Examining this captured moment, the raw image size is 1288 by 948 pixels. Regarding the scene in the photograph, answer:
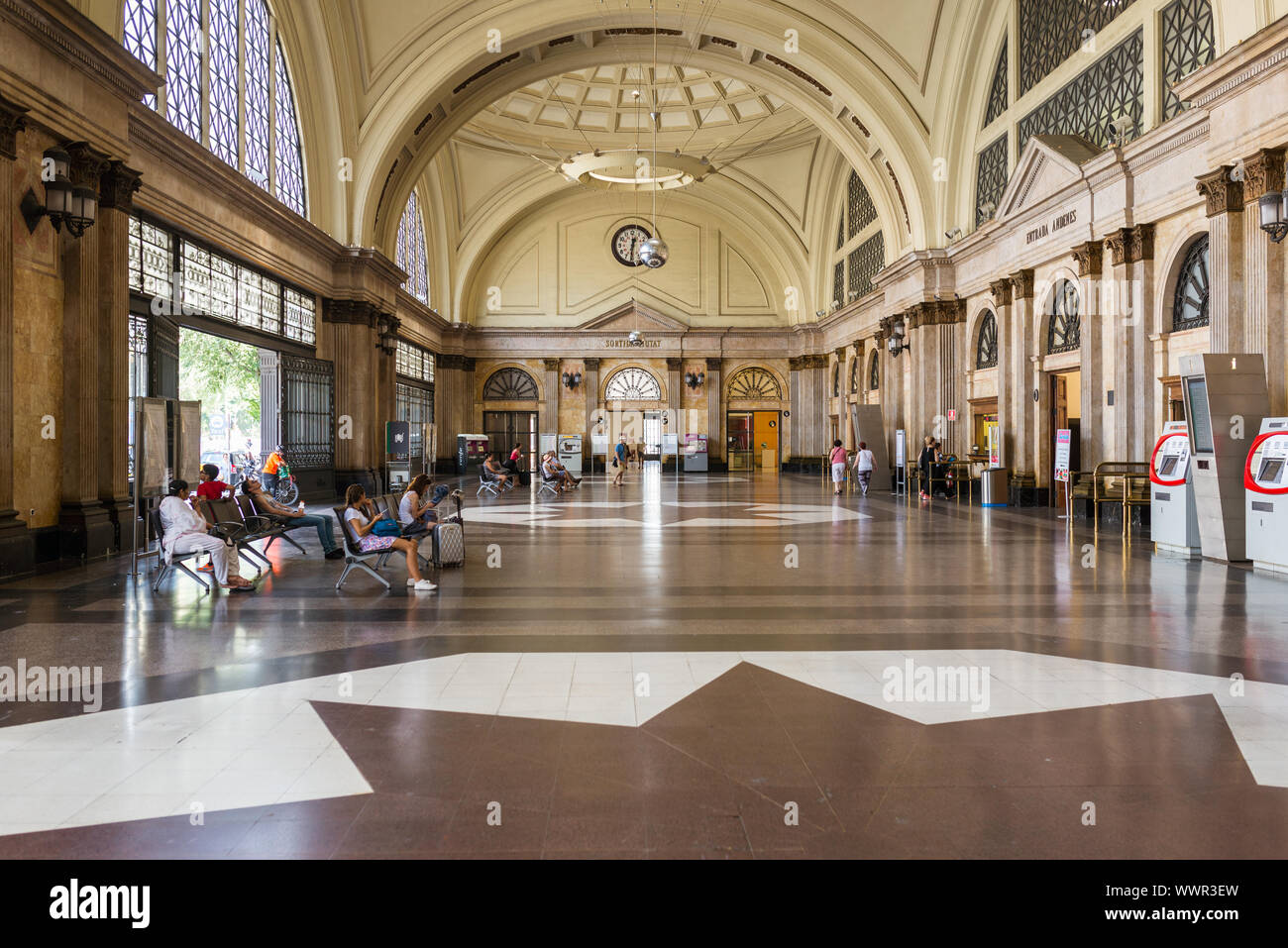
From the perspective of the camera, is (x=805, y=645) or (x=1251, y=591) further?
(x=1251, y=591)

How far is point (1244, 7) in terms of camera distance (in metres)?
9.78

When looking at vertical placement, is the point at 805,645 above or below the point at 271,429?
below

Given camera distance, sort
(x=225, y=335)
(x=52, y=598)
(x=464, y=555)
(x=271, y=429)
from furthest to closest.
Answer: (x=271, y=429), (x=225, y=335), (x=464, y=555), (x=52, y=598)

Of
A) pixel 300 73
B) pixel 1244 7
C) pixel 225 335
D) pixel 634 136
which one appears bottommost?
pixel 225 335

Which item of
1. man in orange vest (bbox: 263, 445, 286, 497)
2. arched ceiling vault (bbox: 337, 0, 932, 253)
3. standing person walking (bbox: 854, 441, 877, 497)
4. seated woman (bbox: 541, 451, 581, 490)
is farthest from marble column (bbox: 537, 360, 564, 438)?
man in orange vest (bbox: 263, 445, 286, 497)

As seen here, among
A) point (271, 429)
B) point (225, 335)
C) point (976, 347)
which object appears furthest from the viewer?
point (976, 347)

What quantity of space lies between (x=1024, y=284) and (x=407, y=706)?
15795mm

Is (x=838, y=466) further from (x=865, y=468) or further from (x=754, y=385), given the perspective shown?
(x=754, y=385)

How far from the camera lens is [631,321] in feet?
112

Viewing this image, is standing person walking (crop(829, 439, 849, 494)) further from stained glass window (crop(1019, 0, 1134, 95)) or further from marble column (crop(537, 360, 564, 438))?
marble column (crop(537, 360, 564, 438))

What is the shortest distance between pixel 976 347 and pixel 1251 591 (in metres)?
13.1

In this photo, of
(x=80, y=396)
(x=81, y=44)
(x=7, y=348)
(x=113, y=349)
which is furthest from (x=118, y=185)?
(x=7, y=348)
